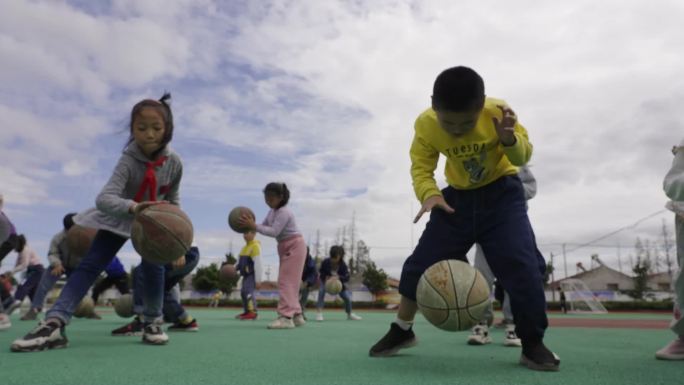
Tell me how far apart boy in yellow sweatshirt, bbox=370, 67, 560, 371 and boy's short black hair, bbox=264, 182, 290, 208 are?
3.84 meters

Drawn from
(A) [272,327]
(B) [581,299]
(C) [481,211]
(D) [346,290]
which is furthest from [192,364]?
(B) [581,299]

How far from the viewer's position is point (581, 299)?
23656 mm

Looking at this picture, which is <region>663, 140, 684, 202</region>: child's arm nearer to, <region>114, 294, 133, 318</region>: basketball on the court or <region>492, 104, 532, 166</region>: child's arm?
<region>492, 104, 532, 166</region>: child's arm

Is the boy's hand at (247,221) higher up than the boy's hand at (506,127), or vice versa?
the boy's hand at (506,127)

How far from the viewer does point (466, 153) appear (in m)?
Result: 3.31

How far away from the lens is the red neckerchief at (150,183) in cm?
432

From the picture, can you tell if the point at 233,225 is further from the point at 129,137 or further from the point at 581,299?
the point at 581,299

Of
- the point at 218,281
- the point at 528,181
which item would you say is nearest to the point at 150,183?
the point at 528,181

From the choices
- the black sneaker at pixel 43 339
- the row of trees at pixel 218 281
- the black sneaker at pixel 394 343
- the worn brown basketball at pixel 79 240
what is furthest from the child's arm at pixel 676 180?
the row of trees at pixel 218 281

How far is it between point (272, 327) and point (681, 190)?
511 centimetres

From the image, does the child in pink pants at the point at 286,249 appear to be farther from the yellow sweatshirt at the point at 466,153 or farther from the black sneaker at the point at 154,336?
the yellow sweatshirt at the point at 466,153

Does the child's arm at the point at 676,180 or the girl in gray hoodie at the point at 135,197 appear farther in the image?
the girl in gray hoodie at the point at 135,197

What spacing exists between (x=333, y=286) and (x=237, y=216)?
5.72 meters

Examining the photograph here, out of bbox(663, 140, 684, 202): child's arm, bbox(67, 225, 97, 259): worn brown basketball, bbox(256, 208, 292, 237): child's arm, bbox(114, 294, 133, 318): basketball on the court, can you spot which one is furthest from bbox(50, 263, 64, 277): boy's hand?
bbox(663, 140, 684, 202): child's arm
